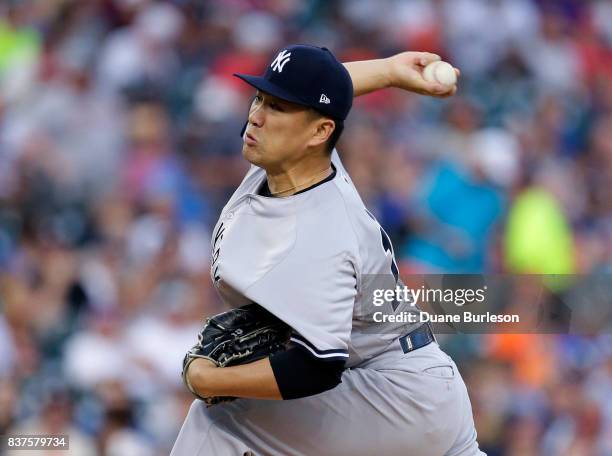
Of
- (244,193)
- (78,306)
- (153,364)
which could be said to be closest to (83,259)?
(78,306)

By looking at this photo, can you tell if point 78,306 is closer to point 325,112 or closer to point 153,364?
point 153,364

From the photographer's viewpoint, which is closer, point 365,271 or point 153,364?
point 365,271

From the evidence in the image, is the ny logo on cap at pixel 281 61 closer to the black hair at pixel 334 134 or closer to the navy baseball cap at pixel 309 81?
the navy baseball cap at pixel 309 81

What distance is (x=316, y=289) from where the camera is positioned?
2.53 meters

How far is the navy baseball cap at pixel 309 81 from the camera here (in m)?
2.64

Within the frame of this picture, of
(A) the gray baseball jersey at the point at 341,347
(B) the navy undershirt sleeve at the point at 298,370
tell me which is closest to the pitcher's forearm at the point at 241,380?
(B) the navy undershirt sleeve at the point at 298,370

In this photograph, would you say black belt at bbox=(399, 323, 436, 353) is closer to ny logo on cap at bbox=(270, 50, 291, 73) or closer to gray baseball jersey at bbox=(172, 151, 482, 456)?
gray baseball jersey at bbox=(172, 151, 482, 456)

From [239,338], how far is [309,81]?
2.13 feet

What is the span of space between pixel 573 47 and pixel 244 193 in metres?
6.09

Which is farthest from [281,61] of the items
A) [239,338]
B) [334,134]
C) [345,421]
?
[345,421]

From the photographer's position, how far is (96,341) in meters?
5.31

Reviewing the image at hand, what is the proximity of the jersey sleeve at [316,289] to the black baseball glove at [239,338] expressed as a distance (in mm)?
111

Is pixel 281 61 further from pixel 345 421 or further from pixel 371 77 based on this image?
pixel 345 421

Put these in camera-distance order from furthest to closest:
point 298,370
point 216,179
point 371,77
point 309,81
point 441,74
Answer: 1. point 216,179
2. point 371,77
3. point 441,74
4. point 309,81
5. point 298,370
